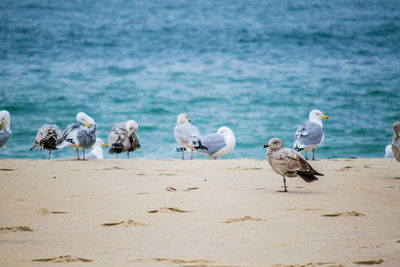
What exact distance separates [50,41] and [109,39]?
12.3ft

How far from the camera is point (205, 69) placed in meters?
32.5

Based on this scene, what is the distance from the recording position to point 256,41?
3947cm

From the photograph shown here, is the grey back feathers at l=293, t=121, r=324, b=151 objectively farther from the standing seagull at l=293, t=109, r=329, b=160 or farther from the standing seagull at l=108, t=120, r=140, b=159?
the standing seagull at l=108, t=120, r=140, b=159

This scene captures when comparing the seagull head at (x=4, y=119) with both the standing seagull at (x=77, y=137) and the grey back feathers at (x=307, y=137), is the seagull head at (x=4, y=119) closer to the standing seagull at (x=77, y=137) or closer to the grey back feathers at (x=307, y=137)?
the standing seagull at (x=77, y=137)

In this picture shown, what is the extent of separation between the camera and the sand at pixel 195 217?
4.48 meters

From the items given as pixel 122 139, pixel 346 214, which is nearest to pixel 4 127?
pixel 122 139

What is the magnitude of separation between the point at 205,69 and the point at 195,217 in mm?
27096

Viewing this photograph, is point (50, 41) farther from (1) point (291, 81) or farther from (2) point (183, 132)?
(2) point (183, 132)

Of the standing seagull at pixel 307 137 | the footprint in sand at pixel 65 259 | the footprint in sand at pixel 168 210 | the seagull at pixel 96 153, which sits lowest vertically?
the seagull at pixel 96 153

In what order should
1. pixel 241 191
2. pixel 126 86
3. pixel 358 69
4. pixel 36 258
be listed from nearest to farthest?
pixel 36 258 < pixel 241 191 < pixel 126 86 < pixel 358 69

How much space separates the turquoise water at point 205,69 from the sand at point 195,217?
9904 mm

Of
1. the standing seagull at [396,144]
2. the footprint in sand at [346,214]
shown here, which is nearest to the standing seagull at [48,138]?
the standing seagull at [396,144]

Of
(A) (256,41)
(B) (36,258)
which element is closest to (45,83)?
(A) (256,41)

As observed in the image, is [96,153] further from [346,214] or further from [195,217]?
[346,214]
